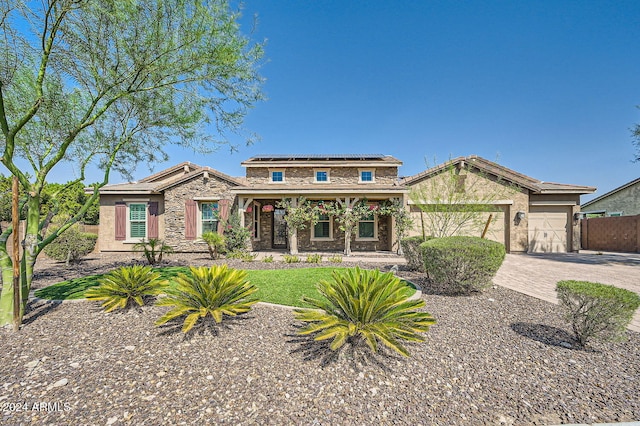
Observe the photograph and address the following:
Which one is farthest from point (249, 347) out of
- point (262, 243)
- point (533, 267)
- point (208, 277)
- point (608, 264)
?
point (608, 264)

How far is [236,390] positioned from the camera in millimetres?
2611

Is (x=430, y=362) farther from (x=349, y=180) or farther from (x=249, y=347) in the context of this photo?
(x=349, y=180)

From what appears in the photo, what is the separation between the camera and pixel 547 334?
384 cm

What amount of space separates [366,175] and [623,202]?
61.5ft

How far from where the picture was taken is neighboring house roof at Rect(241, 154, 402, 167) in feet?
48.3

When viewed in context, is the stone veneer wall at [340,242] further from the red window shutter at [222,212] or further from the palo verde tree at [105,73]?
the palo verde tree at [105,73]

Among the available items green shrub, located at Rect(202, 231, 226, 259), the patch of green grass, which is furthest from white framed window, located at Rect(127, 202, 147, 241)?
the patch of green grass

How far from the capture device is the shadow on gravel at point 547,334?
11.7 feet

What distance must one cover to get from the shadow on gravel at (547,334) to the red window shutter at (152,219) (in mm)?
15171

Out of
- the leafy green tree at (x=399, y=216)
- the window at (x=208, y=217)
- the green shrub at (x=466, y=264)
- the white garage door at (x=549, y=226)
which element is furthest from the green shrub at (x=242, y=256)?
the white garage door at (x=549, y=226)

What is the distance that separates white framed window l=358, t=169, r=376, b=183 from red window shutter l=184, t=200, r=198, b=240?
878 centimetres

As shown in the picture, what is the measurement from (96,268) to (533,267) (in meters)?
14.9

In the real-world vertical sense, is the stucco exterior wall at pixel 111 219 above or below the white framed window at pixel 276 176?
below

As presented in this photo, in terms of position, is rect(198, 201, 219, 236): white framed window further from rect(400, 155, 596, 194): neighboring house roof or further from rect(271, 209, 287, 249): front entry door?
rect(400, 155, 596, 194): neighboring house roof
